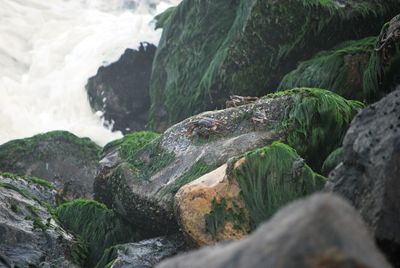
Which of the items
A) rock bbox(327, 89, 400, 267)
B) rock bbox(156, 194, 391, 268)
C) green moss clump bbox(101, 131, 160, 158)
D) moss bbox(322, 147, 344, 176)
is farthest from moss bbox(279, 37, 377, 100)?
rock bbox(156, 194, 391, 268)

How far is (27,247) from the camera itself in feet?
20.8

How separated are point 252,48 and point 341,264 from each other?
25.6ft

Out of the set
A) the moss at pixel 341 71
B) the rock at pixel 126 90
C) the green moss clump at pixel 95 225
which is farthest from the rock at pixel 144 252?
the rock at pixel 126 90

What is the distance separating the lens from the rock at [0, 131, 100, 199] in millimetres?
11445

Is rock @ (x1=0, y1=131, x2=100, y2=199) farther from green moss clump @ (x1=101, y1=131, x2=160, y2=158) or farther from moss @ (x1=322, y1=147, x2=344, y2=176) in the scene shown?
moss @ (x1=322, y1=147, x2=344, y2=176)

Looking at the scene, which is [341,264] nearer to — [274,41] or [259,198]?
[259,198]

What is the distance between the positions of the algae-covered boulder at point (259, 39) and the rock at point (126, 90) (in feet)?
8.95

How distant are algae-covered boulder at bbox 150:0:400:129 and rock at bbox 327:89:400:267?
5419 mm

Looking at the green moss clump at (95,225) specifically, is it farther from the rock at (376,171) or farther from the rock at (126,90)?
the rock at (126,90)

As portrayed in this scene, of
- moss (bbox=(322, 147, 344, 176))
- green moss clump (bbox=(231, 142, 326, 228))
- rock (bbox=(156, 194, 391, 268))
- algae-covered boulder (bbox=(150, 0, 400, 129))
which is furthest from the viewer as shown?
algae-covered boulder (bbox=(150, 0, 400, 129))

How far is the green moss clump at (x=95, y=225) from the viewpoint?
7445 mm

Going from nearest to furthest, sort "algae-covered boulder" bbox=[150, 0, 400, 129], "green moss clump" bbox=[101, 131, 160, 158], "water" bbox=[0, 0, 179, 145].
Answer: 1. "green moss clump" bbox=[101, 131, 160, 158]
2. "algae-covered boulder" bbox=[150, 0, 400, 129]
3. "water" bbox=[0, 0, 179, 145]

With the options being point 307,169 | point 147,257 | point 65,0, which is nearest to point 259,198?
point 307,169

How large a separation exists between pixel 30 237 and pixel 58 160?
→ 549cm
